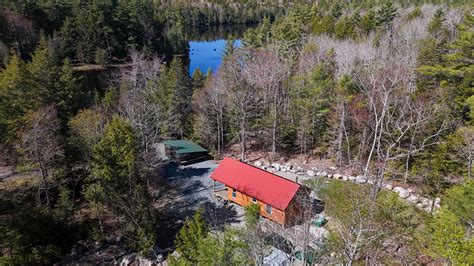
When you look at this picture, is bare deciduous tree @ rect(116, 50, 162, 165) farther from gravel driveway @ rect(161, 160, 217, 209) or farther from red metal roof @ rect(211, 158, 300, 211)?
red metal roof @ rect(211, 158, 300, 211)

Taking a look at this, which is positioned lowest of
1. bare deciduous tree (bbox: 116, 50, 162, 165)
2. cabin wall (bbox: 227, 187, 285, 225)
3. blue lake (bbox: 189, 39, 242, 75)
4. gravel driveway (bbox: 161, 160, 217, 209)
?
gravel driveway (bbox: 161, 160, 217, 209)

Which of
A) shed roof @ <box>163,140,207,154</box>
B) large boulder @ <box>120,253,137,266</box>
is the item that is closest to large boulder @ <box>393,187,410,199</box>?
shed roof @ <box>163,140,207,154</box>

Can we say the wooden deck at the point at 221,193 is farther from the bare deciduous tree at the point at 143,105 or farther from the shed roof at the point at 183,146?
the shed roof at the point at 183,146

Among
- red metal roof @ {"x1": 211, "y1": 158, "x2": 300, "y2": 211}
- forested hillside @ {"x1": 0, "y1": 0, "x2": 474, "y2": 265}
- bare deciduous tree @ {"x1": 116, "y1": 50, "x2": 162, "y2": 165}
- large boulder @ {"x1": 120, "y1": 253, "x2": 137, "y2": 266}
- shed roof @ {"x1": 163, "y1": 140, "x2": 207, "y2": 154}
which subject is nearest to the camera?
forested hillside @ {"x1": 0, "y1": 0, "x2": 474, "y2": 265}

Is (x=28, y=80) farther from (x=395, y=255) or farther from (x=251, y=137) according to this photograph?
(x=395, y=255)

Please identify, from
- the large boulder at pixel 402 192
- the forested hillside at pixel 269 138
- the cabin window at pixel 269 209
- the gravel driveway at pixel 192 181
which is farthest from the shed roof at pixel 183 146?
the large boulder at pixel 402 192

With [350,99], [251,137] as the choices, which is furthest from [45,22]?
[350,99]
